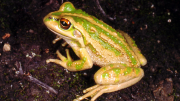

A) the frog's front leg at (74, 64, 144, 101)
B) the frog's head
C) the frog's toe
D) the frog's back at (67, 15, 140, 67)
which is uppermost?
the frog's head

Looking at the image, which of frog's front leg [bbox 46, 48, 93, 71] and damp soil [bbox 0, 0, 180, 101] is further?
frog's front leg [bbox 46, 48, 93, 71]

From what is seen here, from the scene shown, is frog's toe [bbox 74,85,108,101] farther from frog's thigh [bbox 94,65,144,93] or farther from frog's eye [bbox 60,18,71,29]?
frog's eye [bbox 60,18,71,29]

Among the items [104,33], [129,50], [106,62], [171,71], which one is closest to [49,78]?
[106,62]

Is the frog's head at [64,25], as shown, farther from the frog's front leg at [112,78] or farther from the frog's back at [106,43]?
the frog's front leg at [112,78]

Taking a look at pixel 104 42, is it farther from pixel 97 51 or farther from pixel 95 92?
pixel 95 92

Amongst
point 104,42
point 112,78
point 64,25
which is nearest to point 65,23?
point 64,25

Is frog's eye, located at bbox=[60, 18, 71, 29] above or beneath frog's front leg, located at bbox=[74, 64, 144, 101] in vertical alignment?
above

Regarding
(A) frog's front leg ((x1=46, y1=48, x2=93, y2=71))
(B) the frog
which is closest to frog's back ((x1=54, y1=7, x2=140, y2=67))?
(B) the frog

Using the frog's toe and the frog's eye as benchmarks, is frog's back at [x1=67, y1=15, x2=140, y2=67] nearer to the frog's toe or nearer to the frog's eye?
the frog's eye

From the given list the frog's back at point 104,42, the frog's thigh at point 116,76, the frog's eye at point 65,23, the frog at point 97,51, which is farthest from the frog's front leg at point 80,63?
the frog's eye at point 65,23
